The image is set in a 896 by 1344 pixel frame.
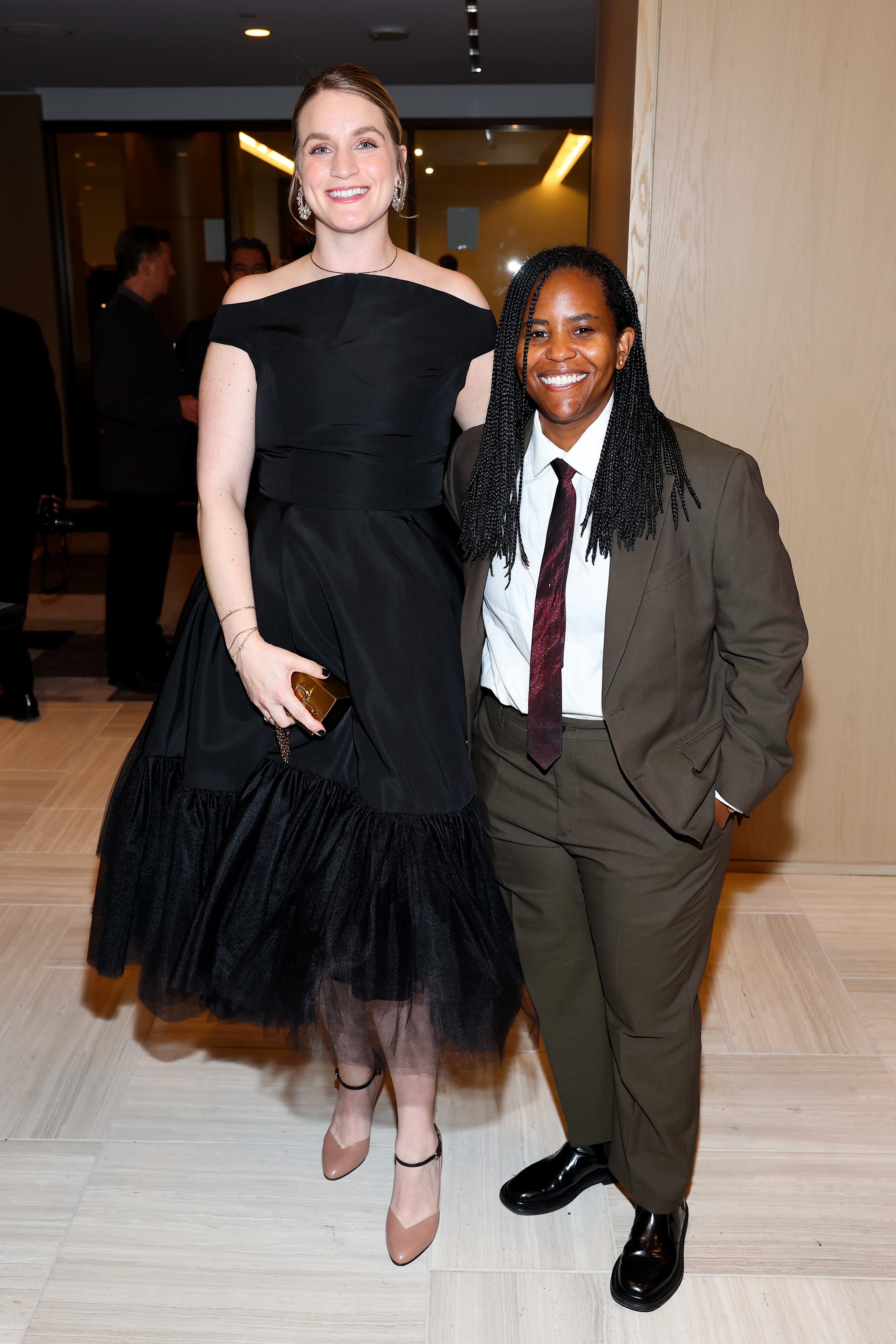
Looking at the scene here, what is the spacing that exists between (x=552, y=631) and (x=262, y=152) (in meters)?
7.37

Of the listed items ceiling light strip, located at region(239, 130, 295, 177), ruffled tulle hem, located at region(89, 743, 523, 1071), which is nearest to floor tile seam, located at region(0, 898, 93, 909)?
ruffled tulle hem, located at region(89, 743, 523, 1071)

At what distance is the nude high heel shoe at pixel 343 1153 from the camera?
2092 mm

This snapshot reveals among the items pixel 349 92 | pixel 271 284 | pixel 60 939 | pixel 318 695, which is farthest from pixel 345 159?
pixel 60 939

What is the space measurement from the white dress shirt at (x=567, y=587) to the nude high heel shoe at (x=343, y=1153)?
2.77 ft

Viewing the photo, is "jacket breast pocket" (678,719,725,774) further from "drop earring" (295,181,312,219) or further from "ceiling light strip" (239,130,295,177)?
"ceiling light strip" (239,130,295,177)

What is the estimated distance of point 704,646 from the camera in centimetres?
165

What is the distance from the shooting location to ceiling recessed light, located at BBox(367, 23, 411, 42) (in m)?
6.08

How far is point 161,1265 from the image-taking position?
1.90m

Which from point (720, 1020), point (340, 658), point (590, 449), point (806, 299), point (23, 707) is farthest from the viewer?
point (23, 707)

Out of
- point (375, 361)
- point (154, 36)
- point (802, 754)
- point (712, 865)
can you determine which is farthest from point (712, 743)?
point (154, 36)

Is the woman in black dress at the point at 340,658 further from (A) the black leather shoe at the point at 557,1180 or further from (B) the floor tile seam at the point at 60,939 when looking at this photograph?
(B) the floor tile seam at the point at 60,939

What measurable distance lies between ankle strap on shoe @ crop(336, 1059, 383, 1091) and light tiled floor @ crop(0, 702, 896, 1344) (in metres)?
0.16

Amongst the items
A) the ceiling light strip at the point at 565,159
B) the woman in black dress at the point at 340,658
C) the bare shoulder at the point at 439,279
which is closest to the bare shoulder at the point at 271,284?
the woman in black dress at the point at 340,658

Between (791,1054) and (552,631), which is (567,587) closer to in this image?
(552,631)
